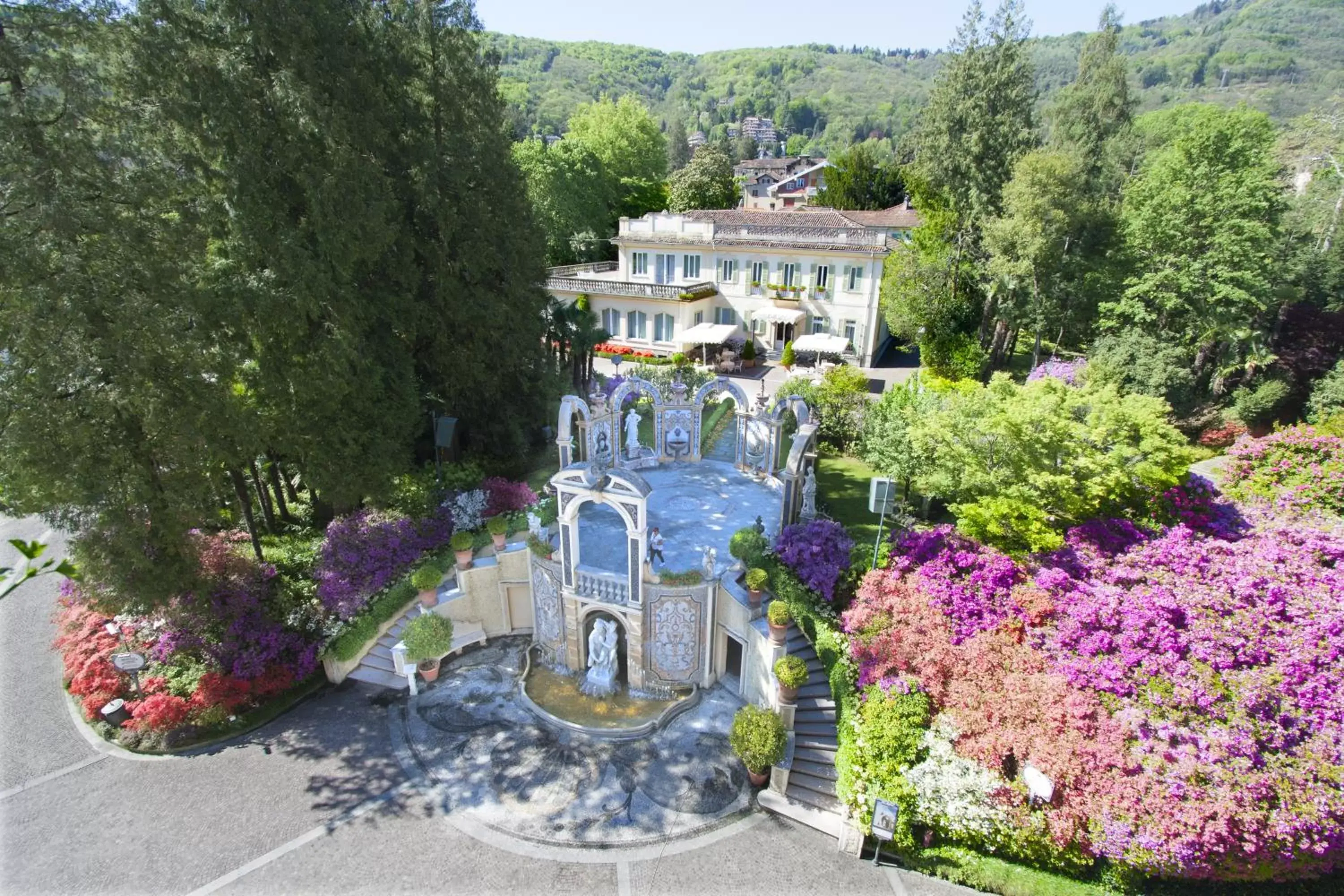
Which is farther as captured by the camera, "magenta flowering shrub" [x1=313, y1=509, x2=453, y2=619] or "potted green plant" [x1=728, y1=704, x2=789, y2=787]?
"magenta flowering shrub" [x1=313, y1=509, x2=453, y2=619]

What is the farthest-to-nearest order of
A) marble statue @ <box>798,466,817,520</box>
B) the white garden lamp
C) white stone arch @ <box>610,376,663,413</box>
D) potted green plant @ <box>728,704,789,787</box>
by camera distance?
white stone arch @ <box>610,376,663,413</box> < marble statue @ <box>798,466,817,520</box> < potted green plant @ <box>728,704,789,787</box> < the white garden lamp

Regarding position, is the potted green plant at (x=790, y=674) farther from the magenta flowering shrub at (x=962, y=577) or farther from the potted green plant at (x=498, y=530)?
the potted green plant at (x=498, y=530)

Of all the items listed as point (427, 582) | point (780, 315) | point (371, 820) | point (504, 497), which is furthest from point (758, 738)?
point (780, 315)

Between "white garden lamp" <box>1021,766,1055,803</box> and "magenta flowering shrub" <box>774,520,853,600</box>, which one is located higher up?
"magenta flowering shrub" <box>774,520,853,600</box>

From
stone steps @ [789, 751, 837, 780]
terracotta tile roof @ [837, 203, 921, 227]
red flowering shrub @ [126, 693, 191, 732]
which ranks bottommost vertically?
red flowering shrub @ [126, 693, 191, 732]

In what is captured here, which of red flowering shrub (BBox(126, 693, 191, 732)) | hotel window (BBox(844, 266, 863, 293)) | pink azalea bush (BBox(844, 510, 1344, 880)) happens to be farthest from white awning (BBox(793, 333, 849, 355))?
red flowering shrub (BBox(126, 693, 191, 732))

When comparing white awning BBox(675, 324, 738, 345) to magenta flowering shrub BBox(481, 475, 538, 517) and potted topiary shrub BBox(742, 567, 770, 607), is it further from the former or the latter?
potted topiary shrub BBox(742, 567, 770, 607)

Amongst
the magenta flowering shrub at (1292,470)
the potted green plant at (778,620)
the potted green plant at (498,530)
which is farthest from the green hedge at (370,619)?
the magenta flowering shrub at (1292,470)

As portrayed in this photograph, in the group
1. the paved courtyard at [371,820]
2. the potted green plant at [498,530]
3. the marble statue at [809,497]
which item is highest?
the marble statue at [809,497]
